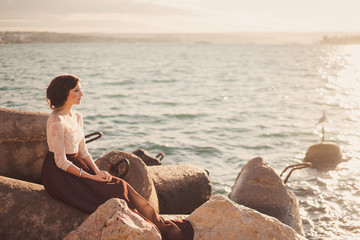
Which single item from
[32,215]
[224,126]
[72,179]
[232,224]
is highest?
[72,179]

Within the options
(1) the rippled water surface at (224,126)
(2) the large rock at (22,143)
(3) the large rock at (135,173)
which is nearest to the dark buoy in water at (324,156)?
(1) the rippled water surface at (224,126)

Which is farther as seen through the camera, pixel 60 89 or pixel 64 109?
pixel 64 109

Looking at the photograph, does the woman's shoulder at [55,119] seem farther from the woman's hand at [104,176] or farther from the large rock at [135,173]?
the large rock at [135,173]

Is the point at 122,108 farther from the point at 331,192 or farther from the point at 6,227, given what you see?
the point at 6,227

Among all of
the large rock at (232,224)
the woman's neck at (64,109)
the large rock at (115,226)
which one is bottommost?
the large rock at (232,224)

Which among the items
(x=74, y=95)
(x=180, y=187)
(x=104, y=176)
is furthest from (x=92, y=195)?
(x=180, y=187)

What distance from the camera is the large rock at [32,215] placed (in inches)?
161

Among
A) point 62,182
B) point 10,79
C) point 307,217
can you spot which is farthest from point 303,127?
point 62,182

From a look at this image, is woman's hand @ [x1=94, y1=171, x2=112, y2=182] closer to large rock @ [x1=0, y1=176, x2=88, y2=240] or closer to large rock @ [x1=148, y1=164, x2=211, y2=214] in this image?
large rock @ [x1=0, y1=176, x2=88, y2=240]

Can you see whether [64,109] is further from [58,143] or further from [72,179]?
[72,179]

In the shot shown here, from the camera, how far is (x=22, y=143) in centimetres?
532

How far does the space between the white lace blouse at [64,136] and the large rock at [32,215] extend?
443mm

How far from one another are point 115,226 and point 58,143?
4.10 ft

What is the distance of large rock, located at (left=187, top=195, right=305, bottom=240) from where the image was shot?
173 inches
